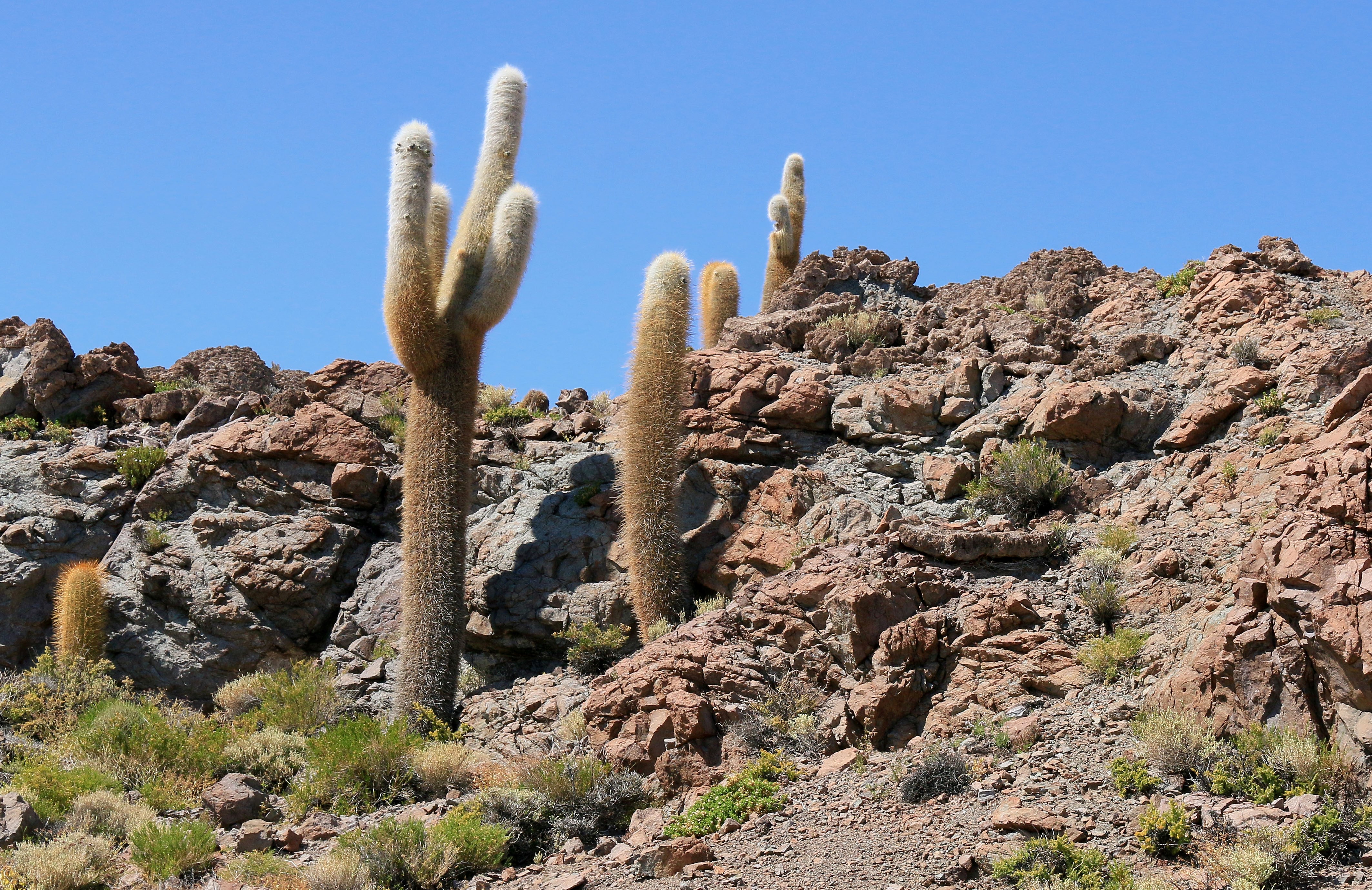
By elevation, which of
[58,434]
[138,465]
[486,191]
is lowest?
[138,465]

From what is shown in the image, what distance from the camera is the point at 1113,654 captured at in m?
8.33

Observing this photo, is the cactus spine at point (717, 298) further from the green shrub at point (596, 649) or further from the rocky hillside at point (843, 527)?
the green shrub at point (596, 649)

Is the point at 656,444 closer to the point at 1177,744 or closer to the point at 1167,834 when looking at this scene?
the point at 1177,744

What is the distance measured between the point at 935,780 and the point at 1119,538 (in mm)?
3275

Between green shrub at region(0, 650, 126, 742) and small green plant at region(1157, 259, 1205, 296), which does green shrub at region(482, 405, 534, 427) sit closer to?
green shrub at region(0, 650, 126, 742)

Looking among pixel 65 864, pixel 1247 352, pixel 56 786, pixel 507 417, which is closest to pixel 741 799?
pixel 65 864

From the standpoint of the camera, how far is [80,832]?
8.55 m

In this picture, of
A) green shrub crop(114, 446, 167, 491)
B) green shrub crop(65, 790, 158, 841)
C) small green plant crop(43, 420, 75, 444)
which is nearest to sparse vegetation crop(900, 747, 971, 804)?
green shrub crop(65, 790, 158, 841)

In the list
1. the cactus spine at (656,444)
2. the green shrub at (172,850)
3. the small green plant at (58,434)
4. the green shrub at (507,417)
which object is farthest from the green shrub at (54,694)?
the cactus spine at (656,444)

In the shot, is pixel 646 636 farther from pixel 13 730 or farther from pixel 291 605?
pixel 13 730

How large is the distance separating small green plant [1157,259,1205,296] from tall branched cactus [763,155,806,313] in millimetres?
6336

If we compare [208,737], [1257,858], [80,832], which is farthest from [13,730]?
[1257,858]

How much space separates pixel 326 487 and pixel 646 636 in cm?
479

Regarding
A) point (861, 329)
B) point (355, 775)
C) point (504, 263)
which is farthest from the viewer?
point (861, 329)
